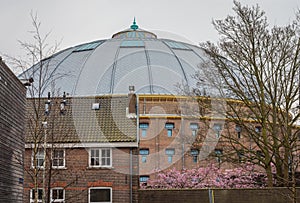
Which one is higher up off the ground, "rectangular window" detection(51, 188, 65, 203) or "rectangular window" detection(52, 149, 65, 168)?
"rectangular window" detection(52, 149, 65, 168)

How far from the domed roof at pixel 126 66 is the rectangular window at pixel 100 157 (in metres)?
22.6

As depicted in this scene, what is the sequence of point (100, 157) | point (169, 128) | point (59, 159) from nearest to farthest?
point (59, 159) → point (100, 157) → point (169, 128)

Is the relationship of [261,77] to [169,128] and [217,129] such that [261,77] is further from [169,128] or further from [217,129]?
[169,128]

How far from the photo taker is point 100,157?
27.2 meters

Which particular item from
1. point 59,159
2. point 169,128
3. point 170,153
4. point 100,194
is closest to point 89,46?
point 169,128

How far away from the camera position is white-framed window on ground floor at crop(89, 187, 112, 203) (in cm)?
2658

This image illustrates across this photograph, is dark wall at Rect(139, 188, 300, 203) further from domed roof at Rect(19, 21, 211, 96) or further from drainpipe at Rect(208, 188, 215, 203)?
domed roof at Rect(19, 21, 211, 96)

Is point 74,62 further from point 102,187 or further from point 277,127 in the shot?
point 277,127

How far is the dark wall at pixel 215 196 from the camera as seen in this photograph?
22.6 metres

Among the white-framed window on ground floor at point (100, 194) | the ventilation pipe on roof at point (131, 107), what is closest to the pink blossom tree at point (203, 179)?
the ventilation pipe on roof at point (131, 107)

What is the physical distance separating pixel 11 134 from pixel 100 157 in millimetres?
9189

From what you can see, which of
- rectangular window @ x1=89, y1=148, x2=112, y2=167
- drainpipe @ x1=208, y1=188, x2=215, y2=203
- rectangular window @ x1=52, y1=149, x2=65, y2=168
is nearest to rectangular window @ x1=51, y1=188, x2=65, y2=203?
rectangular window @ x1=52, y1=149, x2=65, y2=168

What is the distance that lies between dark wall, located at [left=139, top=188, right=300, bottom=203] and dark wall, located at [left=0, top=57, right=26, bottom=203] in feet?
21.4

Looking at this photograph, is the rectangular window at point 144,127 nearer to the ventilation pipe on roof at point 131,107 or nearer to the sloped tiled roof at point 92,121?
the sloped tiled roof at point 92,121
